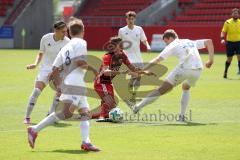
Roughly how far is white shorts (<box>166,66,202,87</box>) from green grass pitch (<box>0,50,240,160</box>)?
82 cm

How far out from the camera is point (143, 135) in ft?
36.8

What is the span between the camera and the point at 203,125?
12.3 m

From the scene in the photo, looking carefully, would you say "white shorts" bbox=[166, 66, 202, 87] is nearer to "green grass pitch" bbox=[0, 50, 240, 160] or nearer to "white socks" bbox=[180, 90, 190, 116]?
"white socks" bbox=[180, 90, 190, 116]

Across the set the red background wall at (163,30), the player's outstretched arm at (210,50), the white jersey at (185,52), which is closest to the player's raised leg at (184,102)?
the white jersey at (185,52)

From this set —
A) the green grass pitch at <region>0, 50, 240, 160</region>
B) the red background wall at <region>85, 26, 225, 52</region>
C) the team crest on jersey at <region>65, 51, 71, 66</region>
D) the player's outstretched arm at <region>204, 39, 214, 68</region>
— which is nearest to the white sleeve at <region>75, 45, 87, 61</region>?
the team crest on jersey at <region>65, 51, 71, 66</region>

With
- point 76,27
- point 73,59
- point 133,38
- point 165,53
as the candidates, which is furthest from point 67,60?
point 133,38

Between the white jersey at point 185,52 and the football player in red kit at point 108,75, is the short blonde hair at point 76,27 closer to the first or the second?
the white jersey at point 185,52

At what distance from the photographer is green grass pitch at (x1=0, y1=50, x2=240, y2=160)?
372 inches

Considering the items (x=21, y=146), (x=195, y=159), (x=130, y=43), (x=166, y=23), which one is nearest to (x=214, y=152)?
(x=195, y=159)

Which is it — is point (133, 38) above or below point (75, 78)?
below

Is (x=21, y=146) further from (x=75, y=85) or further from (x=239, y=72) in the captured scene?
(x=239, y=72)

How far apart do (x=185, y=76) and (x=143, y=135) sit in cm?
211

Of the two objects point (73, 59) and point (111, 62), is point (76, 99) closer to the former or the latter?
point (73, 59)

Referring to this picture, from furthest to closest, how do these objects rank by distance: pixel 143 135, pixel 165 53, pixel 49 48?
pixel 49 48 → pixel 165 53 → pixel 143 135
